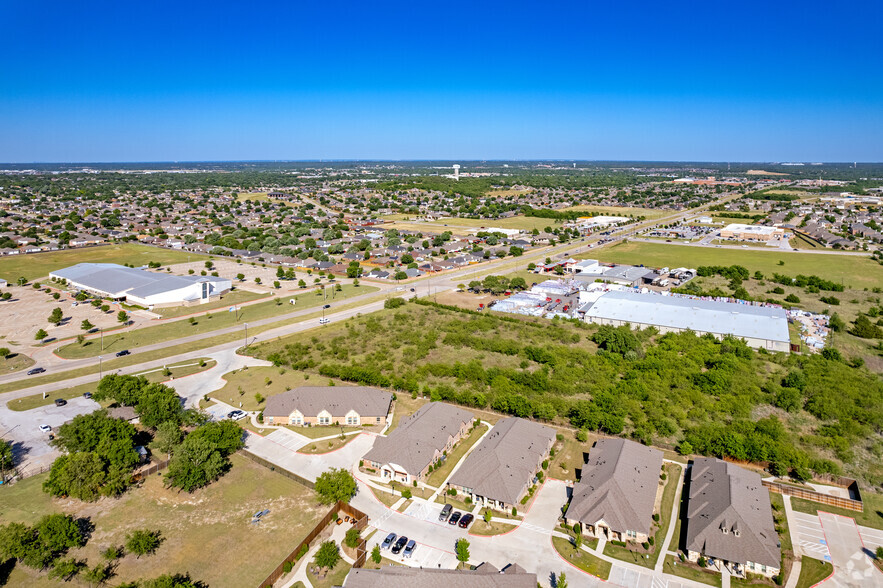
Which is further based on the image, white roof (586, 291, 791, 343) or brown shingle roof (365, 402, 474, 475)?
white roof (586, 291, 791, 343)

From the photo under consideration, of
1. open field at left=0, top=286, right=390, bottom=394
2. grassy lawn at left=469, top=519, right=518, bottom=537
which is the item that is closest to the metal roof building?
grassy lawn at left=469, top=519, right=518, bottom=537

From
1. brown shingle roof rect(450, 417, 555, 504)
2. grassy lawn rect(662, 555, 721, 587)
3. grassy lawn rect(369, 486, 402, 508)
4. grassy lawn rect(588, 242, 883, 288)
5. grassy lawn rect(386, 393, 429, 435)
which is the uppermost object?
brown shingle roof rect(450, 417, 555, 504)

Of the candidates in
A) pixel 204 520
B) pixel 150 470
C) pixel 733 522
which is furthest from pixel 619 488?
pixel 150 470

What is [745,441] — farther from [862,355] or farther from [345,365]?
[345,365]

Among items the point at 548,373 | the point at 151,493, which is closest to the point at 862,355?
the point at 548,373

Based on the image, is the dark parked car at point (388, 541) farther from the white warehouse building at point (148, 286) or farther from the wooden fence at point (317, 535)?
the white warehouse building at point (148, 286)

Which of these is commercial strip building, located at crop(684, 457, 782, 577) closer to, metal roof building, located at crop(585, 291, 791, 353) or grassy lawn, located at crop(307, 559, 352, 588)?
grassy lawn, located at crop(307, 559, 352, 588)
